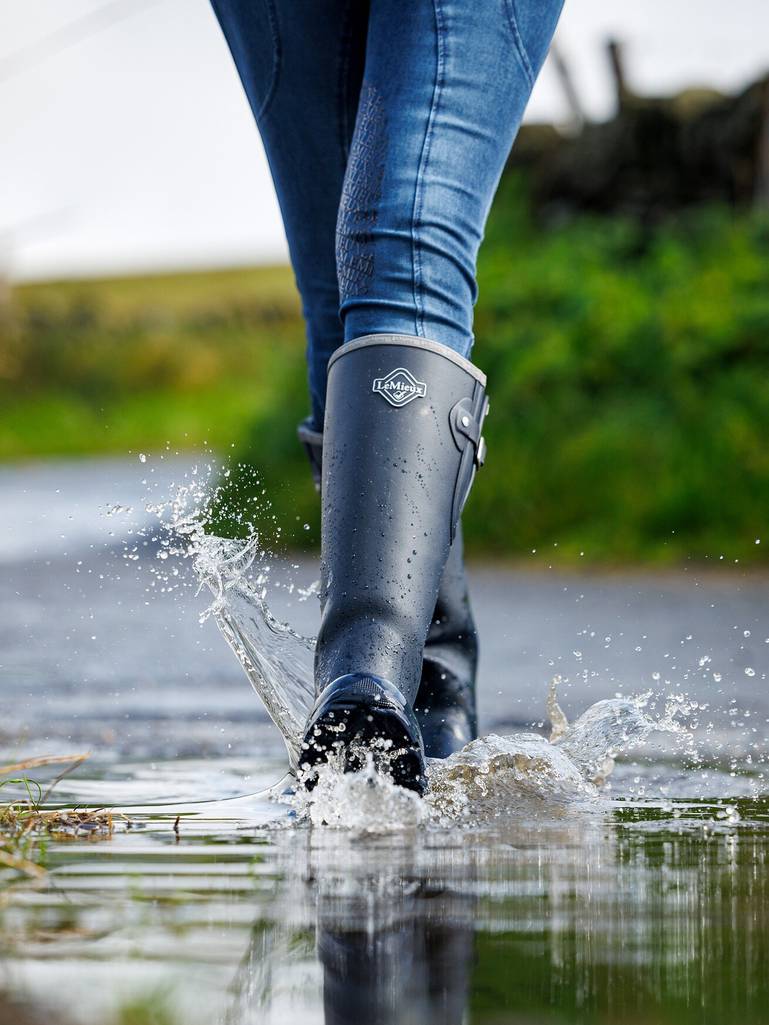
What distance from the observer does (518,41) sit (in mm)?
1892

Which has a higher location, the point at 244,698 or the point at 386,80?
the point at 386,80

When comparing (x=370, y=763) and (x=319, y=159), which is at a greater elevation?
(x=319, y=159)

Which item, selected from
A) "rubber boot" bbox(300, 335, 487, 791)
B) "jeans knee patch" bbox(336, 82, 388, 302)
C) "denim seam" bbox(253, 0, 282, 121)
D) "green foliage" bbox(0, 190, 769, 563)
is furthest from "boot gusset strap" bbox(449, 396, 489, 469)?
"green foliage" bbox(0, 190, 769, 563)

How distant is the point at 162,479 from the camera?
16906 millimetres

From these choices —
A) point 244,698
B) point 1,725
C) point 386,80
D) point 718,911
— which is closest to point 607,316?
point 244,698

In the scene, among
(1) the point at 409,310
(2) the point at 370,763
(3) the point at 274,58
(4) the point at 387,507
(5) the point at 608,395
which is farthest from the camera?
(5) the point at 608,395

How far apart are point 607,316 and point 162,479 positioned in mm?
8884

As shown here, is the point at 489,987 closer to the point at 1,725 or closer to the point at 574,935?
the point at 574,935

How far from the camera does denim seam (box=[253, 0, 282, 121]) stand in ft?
6.72

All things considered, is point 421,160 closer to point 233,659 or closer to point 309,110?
point 309,110

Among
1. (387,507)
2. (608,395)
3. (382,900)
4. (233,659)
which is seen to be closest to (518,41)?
(387,507)

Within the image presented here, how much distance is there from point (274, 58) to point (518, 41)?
0.37 metres

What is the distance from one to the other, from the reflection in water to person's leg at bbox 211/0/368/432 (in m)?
1.01

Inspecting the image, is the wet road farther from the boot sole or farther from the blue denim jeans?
the boot sole
